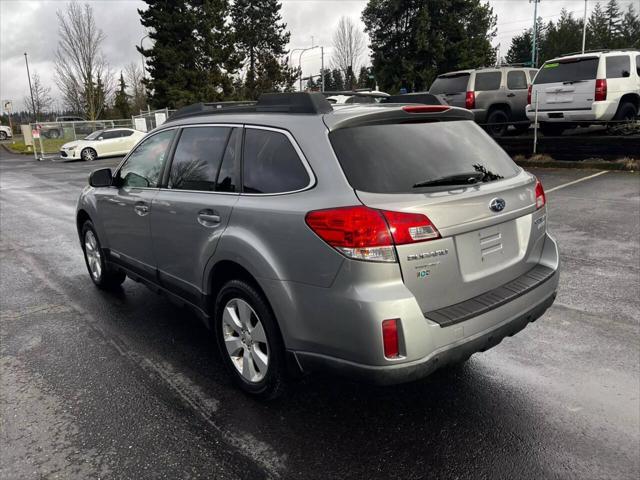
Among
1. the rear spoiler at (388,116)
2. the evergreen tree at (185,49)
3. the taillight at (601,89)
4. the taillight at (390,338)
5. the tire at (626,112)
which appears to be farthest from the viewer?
the evergreen tree at (185,49)

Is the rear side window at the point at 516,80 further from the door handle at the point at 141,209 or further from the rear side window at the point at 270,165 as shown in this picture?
the rear side window at the point at 270,165

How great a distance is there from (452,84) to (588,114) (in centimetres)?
458

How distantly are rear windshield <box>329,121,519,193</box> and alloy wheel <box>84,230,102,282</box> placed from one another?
356cm

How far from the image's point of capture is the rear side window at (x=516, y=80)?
52.6ft

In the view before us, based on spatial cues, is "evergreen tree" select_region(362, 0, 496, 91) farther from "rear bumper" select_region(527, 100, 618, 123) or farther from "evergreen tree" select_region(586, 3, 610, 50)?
"evergreen tree" select_region(586, 3, 610, 50)

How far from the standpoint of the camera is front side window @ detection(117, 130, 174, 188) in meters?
4.25

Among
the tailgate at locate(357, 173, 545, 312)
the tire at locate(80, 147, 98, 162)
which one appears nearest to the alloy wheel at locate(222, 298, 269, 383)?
the tailgate at locate(357, 173, 545, 312)

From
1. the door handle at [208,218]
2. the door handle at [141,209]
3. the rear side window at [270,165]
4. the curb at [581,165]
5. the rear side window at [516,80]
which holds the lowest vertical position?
the curb at [581,165]

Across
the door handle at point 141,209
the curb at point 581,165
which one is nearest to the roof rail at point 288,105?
the door handle at point 141,209

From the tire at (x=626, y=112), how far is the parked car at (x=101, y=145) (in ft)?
69.7

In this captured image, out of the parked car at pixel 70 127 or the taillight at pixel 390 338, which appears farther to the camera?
the parked car at pixel 70 127

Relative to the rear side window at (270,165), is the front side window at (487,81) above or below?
above

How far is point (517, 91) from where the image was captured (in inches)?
634

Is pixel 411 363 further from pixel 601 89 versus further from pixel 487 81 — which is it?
pixel 487 81
